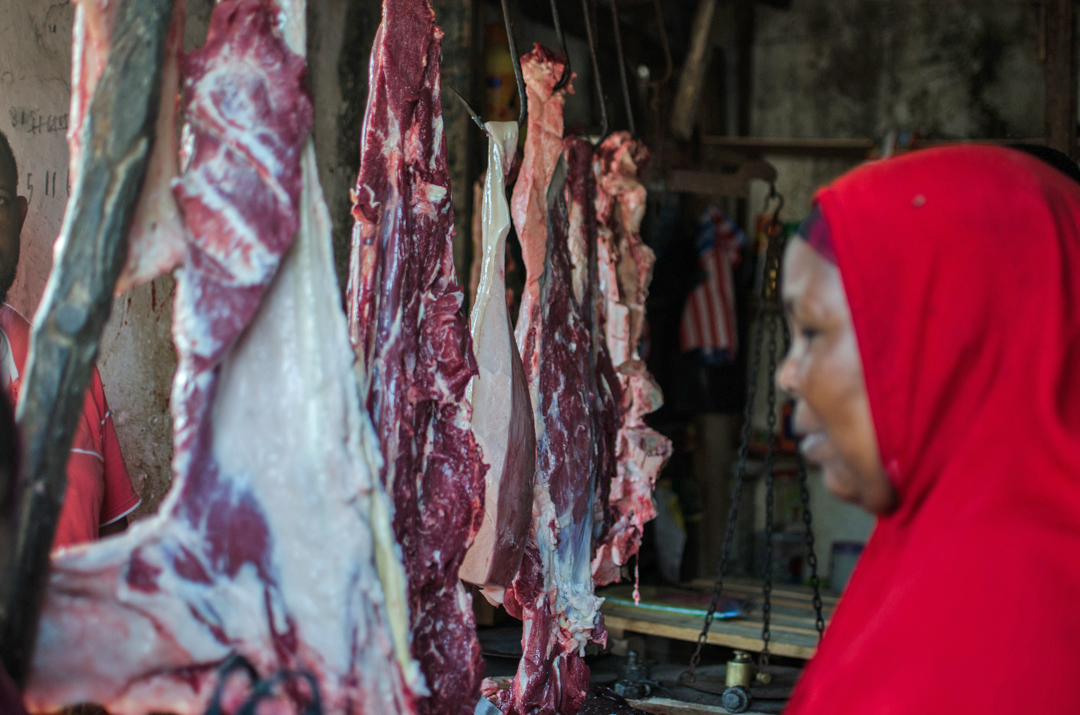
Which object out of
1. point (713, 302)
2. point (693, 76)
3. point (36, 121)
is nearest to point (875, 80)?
point (713, 302)

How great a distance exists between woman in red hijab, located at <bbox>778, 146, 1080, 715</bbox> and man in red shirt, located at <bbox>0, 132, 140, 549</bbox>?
2.06 meters

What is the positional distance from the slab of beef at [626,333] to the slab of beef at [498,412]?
96 centimetres

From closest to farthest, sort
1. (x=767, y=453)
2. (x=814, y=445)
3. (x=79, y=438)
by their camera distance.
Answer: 1. (x=814, y=445)
2. (x=79, y=438)
3. (x=767, y=453)

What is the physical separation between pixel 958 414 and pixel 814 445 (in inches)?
7.5

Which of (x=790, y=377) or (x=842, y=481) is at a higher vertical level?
(x=790, y=377)

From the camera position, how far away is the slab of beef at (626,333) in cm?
362

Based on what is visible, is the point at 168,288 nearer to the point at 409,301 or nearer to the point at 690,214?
the point at 409,301

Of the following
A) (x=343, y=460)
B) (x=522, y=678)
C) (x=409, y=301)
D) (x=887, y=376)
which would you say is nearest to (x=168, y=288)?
(x=409, y=301)

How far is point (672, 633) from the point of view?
14.6 ft

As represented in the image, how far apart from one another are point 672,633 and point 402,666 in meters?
A: 3.23

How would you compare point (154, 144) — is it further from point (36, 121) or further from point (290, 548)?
point (36, 121)

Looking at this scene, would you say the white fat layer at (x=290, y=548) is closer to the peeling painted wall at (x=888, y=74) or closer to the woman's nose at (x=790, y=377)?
the woman's nose at (x=790, y=377)

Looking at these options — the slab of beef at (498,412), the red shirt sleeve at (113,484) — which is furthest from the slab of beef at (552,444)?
the red shirt sleeve at (113,484)

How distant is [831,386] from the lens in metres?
1.17
